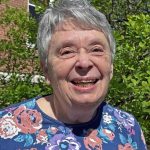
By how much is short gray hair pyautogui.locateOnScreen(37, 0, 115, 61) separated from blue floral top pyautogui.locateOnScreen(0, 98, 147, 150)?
0.38m

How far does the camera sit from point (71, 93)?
8.42 feet

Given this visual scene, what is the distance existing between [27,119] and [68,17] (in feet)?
2.22

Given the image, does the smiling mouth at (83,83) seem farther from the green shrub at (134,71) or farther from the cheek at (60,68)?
the green shrub at (134,71)

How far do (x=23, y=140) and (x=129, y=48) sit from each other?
2220mm

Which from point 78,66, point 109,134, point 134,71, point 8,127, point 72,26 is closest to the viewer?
point 78,66

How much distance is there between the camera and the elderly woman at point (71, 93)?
258 cm

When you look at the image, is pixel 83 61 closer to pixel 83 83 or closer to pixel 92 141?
pixel 83 83

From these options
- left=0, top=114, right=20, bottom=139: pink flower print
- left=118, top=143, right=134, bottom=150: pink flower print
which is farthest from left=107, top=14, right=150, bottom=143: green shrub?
left=0, top=114, right=20, bottom=139: pink flower print

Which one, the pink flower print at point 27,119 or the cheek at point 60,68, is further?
the pink flower print at point 27,119

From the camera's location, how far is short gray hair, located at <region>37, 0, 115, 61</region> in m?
2.68

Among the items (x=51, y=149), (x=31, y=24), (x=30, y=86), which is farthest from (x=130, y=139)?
(x=31, y=24)

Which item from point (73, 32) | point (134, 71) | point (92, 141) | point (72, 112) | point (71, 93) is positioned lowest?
→ point (134, 71)

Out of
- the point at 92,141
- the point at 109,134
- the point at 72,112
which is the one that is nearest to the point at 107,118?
the point at 109,134

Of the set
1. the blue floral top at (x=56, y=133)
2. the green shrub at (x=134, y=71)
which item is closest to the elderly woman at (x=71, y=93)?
the blue floral top at (x=56, y=133)
